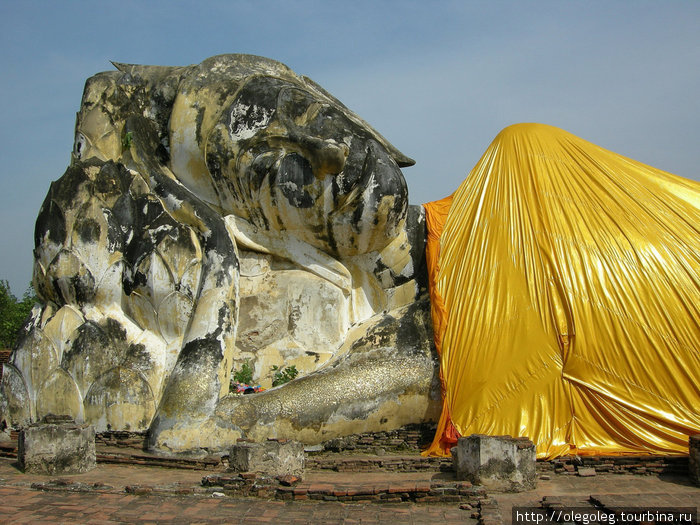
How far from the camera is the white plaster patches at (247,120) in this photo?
26.6 feet

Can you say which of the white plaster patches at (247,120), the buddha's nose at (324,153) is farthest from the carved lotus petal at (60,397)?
the buddha's nose at (324,153)

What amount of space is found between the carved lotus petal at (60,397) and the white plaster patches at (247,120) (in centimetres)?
288

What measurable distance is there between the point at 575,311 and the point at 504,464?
176cm

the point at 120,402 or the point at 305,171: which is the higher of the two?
the point at 305,171

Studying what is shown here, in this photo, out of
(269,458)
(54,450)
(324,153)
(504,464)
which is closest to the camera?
(504,464)

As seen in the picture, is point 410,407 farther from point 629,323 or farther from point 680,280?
point 680,280

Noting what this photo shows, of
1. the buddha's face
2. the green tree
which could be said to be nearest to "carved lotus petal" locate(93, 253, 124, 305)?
the buddha's face

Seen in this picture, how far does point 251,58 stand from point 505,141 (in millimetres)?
2968

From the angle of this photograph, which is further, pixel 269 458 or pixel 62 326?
pixel 62 326

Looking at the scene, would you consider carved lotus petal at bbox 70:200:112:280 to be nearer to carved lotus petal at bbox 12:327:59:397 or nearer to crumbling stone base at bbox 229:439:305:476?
carved lotus petal at bbox 12:327:59:397

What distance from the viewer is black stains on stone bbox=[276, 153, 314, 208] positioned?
7.87 m

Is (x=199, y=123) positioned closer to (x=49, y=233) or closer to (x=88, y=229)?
(x=88, y=229)

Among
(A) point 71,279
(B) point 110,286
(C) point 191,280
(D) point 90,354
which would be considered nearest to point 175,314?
(C) point 191,280

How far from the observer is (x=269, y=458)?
5988 mm
